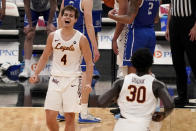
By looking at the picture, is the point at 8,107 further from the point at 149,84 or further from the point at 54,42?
the point at 149,84

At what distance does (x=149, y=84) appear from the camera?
16.5 feet

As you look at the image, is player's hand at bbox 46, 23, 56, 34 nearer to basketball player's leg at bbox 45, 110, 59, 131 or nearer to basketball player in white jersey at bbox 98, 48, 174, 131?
basketball player's leg at bbox 45, 110, 59, 131

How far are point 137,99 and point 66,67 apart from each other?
50.4 inches

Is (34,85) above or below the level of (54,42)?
below

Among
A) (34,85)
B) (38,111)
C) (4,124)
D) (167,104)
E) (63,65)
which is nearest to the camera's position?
(167,104)

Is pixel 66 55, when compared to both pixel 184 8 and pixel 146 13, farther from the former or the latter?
pixel 184 8

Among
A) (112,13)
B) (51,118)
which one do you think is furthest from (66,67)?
(112,13)

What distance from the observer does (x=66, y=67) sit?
19.9 ft

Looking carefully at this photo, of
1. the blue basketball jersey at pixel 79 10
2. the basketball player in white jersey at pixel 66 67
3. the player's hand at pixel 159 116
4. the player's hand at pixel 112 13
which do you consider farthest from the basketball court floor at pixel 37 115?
the player's hand at pixel 159 116

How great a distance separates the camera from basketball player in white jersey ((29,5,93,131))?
19.8 ft

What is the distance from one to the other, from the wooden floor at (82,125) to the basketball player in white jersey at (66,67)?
36.5 inches

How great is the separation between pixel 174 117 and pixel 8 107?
2.08 metres

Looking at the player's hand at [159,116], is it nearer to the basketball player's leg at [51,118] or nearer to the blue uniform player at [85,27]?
the basketball player's leg at [51,118]

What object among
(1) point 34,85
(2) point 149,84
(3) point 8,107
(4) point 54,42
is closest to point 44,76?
(1) point 34,85
